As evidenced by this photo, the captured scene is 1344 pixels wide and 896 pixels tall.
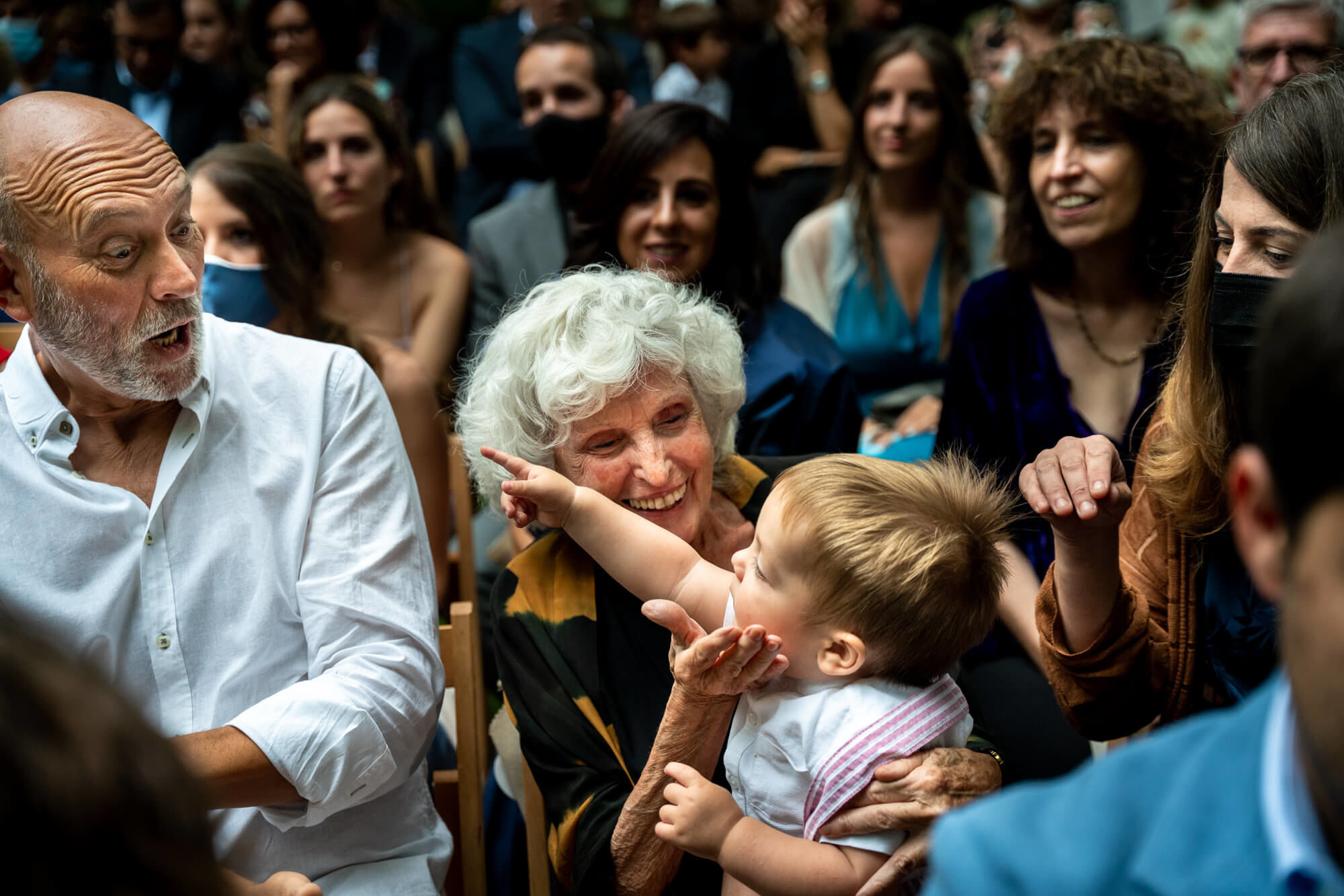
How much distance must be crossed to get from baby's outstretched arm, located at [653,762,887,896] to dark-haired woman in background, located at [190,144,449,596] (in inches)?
59.1

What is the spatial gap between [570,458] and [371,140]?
240cm

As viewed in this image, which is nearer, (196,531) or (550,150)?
(196,531)

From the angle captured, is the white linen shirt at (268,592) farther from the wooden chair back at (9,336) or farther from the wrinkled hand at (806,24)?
the wrinkled hand at (806,24)

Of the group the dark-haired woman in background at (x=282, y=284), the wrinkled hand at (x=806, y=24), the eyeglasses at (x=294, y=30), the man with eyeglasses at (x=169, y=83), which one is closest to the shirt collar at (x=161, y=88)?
the man with eyeglasses at (x=169, y=83)

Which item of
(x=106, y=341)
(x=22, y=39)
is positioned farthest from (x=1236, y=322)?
(x=22, y=39)

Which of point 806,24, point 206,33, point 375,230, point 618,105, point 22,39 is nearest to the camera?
point 375,230

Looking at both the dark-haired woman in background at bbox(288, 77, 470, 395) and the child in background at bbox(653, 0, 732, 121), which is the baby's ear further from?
the child in background at bbox(653, 0, 732, 121)

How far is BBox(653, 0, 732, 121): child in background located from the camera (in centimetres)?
571

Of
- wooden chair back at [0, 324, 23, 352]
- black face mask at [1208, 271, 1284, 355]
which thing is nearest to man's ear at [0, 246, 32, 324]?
wooden chair back at [0, 324, 23, 352]

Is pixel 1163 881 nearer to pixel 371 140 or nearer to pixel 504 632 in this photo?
pixel 504 632

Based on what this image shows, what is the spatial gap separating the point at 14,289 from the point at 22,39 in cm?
351

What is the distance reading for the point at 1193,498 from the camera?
1.88 metres

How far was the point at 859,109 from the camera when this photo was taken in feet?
13.6

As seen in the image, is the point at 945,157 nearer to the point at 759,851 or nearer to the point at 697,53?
the point at 697,53
